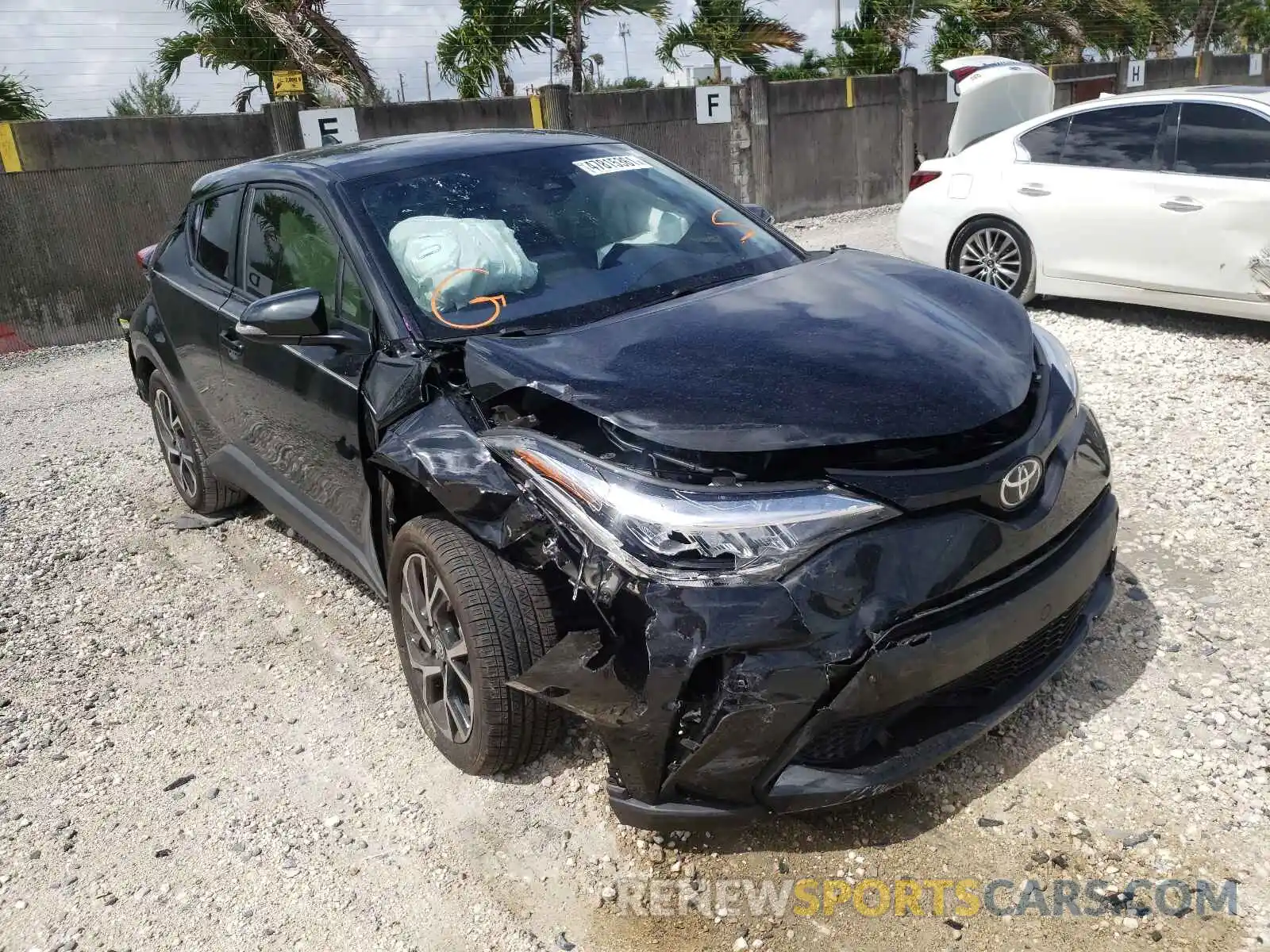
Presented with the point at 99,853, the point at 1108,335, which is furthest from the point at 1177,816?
the point at 1108,335

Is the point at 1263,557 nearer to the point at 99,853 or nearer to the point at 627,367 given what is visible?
the point at 627,367

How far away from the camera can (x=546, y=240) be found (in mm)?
3357

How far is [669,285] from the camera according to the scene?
3318mm

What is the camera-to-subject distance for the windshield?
10.3 ft

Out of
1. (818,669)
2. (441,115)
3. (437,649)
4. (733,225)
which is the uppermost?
(441,115)

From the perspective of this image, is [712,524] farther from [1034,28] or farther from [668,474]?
[1034,28]

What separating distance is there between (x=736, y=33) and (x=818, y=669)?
16963mm

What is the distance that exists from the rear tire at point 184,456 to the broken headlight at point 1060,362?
3.47 meters

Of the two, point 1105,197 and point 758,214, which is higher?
point 758,214

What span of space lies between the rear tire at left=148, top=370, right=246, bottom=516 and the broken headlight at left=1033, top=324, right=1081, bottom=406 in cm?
347

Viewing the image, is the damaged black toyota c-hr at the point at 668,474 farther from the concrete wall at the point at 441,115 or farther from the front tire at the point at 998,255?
the concrete wall at the point at 441,115

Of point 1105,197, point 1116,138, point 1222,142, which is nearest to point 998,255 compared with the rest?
point 1105,197

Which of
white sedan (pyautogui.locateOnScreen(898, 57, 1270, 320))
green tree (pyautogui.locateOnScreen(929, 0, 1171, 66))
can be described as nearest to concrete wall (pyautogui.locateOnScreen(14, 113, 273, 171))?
white sedan (pyautogui.locateOnScreen(898, 57, 1270, 320))

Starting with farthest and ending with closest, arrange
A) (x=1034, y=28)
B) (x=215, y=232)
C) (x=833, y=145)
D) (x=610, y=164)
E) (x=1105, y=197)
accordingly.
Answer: (x=1034, y=28) < (x=833, y=145) < (x=1105, y=197) < (x=215, y=232) < (x=610, y=164)
